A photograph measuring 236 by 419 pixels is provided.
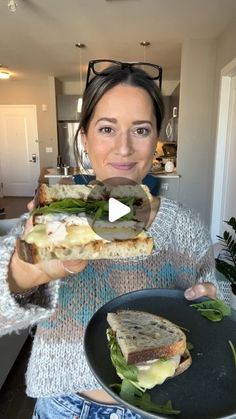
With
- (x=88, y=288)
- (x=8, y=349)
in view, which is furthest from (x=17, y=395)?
(x=88, y=288)

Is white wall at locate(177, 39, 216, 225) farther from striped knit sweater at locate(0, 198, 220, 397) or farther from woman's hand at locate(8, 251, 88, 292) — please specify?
woman's hand at locate(8, 251, 88, 292)

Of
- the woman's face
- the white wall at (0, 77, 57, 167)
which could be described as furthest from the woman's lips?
the white wall at (0, 77, 57, 167)

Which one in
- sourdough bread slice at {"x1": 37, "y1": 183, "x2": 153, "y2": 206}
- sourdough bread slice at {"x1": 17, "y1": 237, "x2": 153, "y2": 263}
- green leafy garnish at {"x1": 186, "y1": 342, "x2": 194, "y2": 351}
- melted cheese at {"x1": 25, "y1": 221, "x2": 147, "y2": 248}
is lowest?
green leafy garnish at {"x1": 186, "y1": 342, "x2": 194, "y2": 351}

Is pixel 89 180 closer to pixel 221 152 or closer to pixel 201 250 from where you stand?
pixel 201 250

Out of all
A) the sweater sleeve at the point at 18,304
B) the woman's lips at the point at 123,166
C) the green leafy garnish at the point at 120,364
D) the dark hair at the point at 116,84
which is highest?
the dark hair at the point at 116,84

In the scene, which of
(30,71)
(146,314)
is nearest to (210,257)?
(146,314)

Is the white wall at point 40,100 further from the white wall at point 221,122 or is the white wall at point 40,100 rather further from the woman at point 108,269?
the woman at point 108,269

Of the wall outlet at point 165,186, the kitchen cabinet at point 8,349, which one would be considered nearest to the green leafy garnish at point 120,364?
the kitchen cabinet at point 8,349
